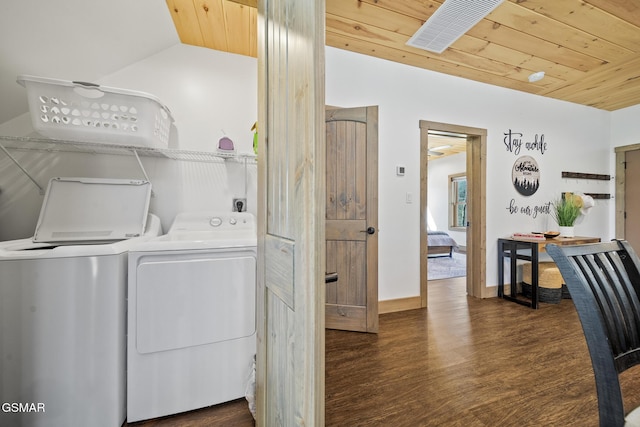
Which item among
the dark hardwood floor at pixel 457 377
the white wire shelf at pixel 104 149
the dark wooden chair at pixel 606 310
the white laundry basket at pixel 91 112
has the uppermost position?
the white laundry basket at pixel 91 112

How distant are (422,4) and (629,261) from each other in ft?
7.05

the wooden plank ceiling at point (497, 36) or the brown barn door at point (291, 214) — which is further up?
the wooden plank ceiling at point (497, 36)

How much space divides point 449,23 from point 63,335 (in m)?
3.30

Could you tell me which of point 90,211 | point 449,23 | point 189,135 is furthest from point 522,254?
point 90,211

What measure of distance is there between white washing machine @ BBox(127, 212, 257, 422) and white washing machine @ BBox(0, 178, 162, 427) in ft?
0.22

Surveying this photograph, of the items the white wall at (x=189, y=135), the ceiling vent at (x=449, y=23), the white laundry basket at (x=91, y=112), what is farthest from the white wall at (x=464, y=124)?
the white laundry basket at (x=91, y=112)

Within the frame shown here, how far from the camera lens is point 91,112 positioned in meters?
1.55

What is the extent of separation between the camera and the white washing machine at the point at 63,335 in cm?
112

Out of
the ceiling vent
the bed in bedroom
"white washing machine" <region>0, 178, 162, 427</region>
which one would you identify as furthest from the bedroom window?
"white washing machine" <region>0, 178, 162, 427</region>

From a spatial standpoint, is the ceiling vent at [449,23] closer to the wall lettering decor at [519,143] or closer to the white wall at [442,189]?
the wall lettering decor at [519,143]

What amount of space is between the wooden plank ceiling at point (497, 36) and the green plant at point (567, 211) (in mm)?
1490

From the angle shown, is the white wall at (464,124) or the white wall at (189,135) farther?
the white wall at (464,124)

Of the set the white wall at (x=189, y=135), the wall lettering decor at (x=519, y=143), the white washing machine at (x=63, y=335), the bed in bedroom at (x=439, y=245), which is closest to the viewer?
the white washing machine at (x=63, y=335)

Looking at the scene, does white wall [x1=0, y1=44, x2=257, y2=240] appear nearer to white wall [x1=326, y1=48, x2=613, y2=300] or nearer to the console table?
white wall [x1=326, y1=48, x2=613, y2=300]
